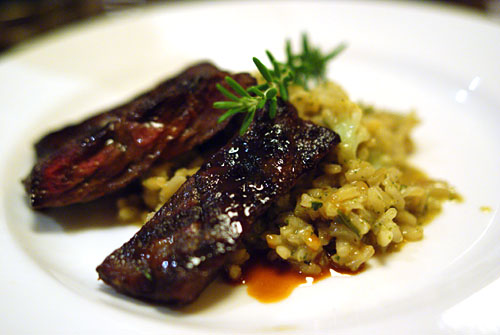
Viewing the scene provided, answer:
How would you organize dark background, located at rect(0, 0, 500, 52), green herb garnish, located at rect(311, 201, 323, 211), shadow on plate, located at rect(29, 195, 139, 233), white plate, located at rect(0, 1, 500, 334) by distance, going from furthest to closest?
1. dark background, located at rect(0, 0, 500, 52)
2. shadow on plate, located at rect(29, 195, 139, 233)
3. green herb garnish, located at rect(311, 201, 323, 211)
4. white plate, located at rect(0, 1, 500, 334)

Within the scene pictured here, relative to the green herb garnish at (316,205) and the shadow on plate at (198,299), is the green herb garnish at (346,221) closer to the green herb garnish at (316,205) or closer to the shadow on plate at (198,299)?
the green herb garnish at (316,205)

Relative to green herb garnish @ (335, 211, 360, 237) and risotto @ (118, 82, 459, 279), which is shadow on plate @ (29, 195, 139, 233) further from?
green herb garnish @ (335, 211, 360, 237)

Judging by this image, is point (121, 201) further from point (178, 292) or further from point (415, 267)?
point (415, 267)

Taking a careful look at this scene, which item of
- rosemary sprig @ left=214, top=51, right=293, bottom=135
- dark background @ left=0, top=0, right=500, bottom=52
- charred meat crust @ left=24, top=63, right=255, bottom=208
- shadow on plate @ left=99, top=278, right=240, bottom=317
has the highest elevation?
rosemary sprig @ left=214, top=51, right=293, bottom=135


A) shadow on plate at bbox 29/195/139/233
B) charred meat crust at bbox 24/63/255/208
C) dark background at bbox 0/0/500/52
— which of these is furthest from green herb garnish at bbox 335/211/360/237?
dark background at bbox 0/0/500/52

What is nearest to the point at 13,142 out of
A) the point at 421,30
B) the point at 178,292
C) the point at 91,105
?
the point at 91,105
